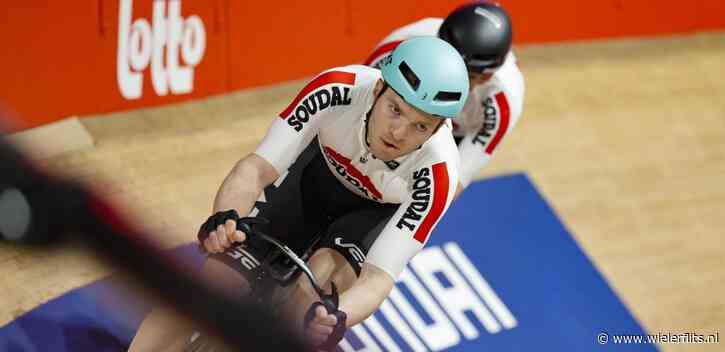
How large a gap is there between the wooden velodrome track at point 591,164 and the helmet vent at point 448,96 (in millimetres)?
1965

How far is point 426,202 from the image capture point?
11.8 feet

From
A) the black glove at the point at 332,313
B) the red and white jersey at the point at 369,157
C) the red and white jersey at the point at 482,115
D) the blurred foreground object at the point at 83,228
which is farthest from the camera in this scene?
the red and white jersey at the point at 482,115

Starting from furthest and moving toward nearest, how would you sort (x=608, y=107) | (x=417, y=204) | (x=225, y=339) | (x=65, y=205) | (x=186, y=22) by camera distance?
(x=608, y=107) < (x=186, y=22) < (x=417, y=204) < (x=225, y=339) < (x=65, y=205)

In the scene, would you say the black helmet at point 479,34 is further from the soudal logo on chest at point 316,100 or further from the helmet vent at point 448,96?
the helmet vent at point 448,96

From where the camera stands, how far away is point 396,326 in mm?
5191

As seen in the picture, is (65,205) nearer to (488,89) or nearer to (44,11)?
(488,89)

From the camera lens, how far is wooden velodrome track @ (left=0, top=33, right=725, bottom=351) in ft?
18.3

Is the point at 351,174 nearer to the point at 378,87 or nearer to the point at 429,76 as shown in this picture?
the point at 378,87

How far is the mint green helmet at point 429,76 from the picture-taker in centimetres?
335

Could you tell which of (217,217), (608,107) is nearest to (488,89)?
(217,217)

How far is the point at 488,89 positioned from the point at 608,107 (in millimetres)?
3028

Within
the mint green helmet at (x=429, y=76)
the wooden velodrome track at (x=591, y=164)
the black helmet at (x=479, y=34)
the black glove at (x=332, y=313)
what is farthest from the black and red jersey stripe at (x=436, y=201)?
the wooden velodrome track at (x=591, y=164)

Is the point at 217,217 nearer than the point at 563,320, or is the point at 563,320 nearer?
the point at 217,217

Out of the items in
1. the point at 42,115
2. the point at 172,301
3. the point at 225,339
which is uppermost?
the point at 172,301
